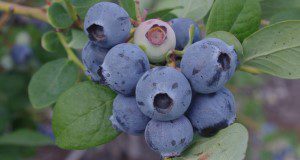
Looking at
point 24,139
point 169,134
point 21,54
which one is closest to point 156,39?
point 169,134

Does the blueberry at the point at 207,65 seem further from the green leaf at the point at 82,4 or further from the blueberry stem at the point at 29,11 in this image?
the blueberry stem at the point at 29,11

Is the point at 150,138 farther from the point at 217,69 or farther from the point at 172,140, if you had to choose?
the point at 217,69

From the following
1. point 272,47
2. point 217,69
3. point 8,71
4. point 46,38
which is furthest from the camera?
point 8,71

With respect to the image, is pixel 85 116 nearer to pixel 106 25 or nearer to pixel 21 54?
pixel 106 25

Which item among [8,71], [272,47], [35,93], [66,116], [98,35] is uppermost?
[98,35]

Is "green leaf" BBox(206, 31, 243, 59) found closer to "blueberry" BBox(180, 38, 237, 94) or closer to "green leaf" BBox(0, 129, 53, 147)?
"blueberry" BBox(180, 38, 237, 94)

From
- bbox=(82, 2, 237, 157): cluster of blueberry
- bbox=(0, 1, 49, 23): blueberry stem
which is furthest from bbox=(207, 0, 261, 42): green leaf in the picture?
bbox=(0, 1, 49, 23): blueberry stem

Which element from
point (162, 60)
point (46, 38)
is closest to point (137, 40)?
point (162, 60)
